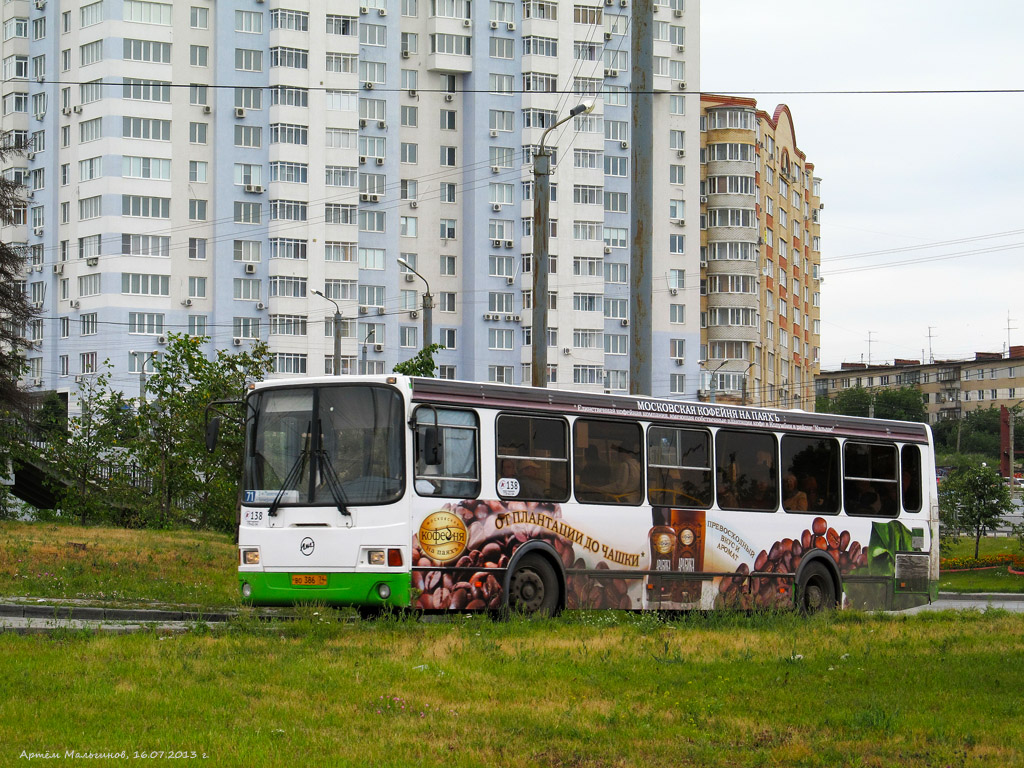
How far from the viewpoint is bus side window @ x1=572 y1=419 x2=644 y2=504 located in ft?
56.6

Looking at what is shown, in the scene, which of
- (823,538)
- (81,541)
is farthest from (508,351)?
(823,538)

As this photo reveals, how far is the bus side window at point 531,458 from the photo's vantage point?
16.4 meters

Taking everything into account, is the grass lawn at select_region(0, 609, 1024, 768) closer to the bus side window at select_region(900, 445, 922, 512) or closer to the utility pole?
the utility pole

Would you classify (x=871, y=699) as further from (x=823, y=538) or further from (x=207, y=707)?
(x=823, y=538)

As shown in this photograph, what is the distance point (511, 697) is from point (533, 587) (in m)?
6.75

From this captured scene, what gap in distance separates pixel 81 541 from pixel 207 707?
64.3 ft

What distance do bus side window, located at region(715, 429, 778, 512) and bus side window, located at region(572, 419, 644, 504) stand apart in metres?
1.61

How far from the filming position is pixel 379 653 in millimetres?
11906

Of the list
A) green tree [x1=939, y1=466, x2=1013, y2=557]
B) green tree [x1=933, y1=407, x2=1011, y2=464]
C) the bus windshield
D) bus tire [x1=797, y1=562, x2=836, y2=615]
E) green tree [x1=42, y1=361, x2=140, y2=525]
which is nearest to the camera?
Result: the bus windshield

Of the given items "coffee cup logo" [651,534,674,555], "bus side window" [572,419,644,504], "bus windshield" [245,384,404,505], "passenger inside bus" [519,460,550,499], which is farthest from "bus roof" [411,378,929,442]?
"coffee cup logo" [651,534,674,555]

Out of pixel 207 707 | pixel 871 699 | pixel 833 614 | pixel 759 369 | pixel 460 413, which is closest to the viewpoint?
pixel 207 707

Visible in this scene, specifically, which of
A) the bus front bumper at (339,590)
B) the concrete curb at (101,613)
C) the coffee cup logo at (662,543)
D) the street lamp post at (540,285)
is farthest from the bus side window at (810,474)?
the concrete curb at (101,613)

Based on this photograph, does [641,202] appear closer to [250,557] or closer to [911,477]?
[911,477]

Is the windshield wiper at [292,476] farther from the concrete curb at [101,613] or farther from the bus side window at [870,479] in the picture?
the bus side window at [870,479]
